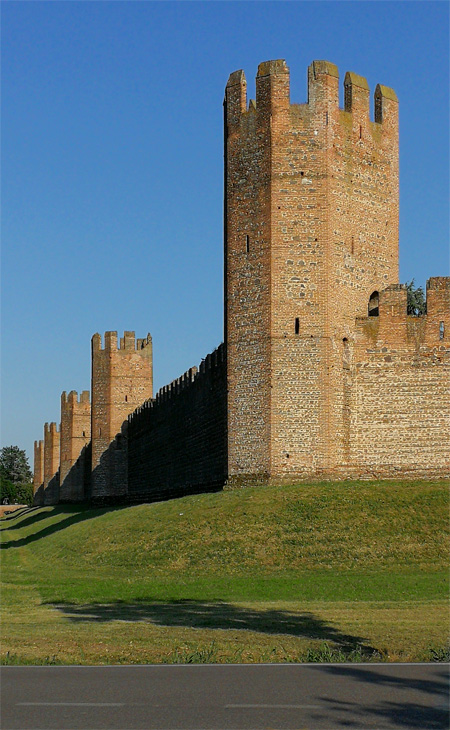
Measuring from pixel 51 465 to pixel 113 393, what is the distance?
40122 millimetres

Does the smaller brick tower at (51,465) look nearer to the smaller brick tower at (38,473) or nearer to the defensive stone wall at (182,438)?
the smaller brick tower at (38,473)

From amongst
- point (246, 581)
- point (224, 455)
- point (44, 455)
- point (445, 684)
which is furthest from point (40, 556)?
point (44, 455)

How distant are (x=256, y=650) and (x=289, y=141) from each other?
21.1 metres

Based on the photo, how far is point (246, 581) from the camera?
22.9 m

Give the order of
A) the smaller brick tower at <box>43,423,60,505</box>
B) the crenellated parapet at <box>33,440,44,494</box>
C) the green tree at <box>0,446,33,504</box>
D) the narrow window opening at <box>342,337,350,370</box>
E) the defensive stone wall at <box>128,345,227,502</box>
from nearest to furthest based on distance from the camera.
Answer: the narrow window opening at <box>342,337,350,370</box>, the defensive stone wall at <box>128,345,227,502</box>, the smaller brick tower at <box>43,423,60,505</box>, the crenellated parapet at <box>33,440,44,494</box>, the green tree at <box>0,446,33,504</box>

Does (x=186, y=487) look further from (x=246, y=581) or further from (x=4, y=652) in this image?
(x=4, y=652)

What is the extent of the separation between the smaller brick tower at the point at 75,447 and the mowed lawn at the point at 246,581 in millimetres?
49770

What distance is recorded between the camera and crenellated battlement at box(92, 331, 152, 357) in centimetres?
6844

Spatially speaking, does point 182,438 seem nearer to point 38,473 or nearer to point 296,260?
point 296,260

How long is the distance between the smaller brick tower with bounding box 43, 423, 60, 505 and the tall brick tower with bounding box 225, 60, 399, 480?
238 feet

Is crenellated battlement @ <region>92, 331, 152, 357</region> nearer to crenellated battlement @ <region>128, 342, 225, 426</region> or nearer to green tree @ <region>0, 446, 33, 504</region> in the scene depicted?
crenellated battlement @ <region>128, 342, 225, 426</region>

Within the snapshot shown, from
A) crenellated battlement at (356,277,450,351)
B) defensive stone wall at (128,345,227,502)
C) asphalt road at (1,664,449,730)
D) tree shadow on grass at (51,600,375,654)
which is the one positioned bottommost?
tree shadow on grass at (51,600,375,654)

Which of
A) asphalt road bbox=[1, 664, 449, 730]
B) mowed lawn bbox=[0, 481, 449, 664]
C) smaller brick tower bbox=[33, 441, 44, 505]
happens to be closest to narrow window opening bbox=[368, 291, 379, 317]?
mowed lawn bbox=[0, 481, 449, 664]

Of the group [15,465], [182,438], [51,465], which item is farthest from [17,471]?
[182,438]
